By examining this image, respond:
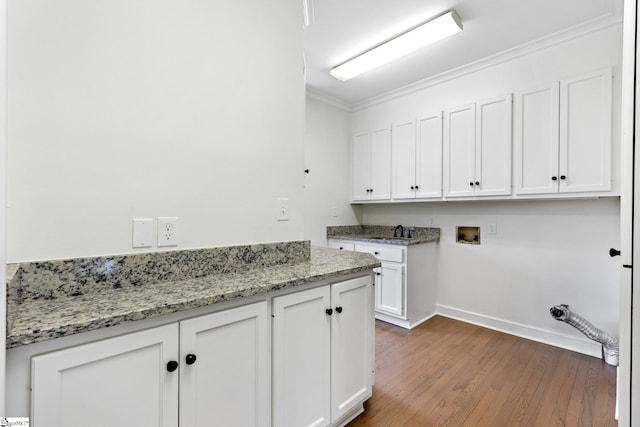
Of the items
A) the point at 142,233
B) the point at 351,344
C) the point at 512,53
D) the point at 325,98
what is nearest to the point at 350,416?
the point at 351,344

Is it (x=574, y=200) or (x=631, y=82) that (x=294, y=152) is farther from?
(x=574, y=200)

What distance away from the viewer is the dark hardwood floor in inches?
64.0

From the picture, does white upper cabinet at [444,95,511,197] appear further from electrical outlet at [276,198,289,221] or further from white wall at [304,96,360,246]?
electrical outlet at [276,198,289,221]

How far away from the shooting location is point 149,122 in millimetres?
1180

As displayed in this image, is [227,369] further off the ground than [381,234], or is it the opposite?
[381,234]

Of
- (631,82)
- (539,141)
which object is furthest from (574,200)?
(631,82)

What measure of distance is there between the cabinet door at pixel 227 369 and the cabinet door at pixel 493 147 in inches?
93.8

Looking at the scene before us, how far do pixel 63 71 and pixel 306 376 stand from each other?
5.04 ft

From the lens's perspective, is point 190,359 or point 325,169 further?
point 325,169

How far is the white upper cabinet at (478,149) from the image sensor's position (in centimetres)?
256

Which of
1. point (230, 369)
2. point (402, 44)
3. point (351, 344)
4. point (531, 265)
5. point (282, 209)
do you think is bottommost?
point (351, 344)

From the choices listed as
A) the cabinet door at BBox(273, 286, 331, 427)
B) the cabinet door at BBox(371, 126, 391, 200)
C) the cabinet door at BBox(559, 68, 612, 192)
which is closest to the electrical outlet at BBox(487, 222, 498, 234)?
the cabinet door at BBox(559, 68, 612, 192)

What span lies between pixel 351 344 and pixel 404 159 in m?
2.32

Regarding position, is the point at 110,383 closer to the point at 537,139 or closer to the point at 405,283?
the point at 405,283
